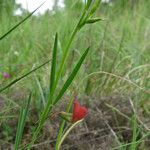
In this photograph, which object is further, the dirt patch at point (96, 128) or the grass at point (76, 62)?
the dirt patch at point (96, 128)

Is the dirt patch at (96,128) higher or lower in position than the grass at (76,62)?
lower

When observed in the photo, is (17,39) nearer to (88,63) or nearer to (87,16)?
(88,63)

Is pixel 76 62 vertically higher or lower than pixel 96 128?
higher

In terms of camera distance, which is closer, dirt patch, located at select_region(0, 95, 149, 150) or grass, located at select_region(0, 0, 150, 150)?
grass, located at select_region(0, 0, 150, 150)

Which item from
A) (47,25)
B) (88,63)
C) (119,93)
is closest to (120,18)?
(47,25)

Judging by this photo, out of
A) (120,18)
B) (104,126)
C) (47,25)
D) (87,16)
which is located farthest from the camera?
(120,18)

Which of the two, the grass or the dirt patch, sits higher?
the grass

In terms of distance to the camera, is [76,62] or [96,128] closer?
[76,62]

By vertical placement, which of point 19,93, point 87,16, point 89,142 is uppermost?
point 87,16
